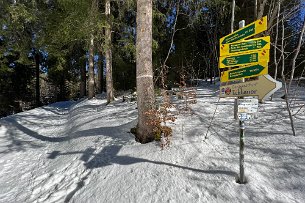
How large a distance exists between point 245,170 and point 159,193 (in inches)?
56.1

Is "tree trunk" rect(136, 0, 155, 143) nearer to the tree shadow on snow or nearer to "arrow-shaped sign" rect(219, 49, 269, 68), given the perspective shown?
the tree shadow on snow

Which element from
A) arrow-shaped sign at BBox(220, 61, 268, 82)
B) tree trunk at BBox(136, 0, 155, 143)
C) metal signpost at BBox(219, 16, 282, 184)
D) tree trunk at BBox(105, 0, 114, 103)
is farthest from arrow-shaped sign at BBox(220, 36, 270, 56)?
tree trunk at BBox(105, 0, 114, 103)

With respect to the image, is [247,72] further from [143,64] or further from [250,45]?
[143,64]

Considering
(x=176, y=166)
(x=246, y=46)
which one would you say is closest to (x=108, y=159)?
(x=176, y=166)

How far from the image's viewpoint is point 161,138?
16.4ft

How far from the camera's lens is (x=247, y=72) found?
2.97 m

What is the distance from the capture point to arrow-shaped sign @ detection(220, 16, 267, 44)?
2830 mm

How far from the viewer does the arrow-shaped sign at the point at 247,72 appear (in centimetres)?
280

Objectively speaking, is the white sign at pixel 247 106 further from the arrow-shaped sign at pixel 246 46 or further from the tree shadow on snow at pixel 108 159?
the tree shadow on snow at pixel 108 159

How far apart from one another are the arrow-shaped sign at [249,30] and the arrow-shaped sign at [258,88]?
632mm

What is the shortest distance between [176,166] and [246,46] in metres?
2.35

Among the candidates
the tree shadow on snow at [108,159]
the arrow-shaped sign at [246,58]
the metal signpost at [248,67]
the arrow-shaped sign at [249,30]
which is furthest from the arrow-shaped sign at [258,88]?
the tree shadow on snow at [108,159]

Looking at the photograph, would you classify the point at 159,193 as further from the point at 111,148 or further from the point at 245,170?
the point at 111,148

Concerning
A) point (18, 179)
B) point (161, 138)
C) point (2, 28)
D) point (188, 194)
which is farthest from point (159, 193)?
point (2, 28)
